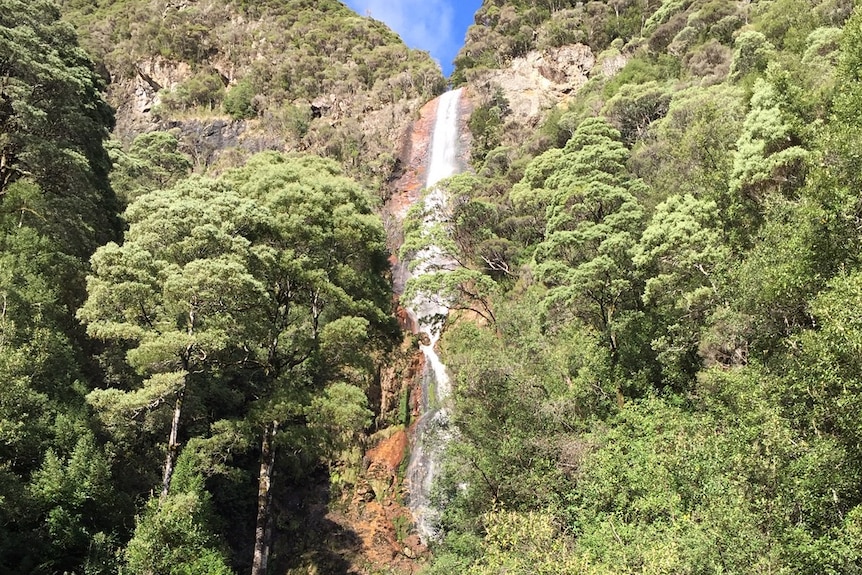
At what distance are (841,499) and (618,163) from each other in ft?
49.4

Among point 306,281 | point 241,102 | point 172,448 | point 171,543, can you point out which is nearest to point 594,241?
point 306,281

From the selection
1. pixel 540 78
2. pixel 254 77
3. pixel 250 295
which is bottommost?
pixel 250 295

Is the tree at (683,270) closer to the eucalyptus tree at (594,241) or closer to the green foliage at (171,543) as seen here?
the eucalyptus tree at (594,241)

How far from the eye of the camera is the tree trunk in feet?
51.2

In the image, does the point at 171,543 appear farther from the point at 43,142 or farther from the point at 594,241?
the point at 594,241

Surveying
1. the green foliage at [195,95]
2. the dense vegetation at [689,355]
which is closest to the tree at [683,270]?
the dense vegetation at [689,355]

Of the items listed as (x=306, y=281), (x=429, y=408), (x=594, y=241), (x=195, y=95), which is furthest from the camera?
(x=195, y=95)

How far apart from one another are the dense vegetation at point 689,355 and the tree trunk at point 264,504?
17.0ft

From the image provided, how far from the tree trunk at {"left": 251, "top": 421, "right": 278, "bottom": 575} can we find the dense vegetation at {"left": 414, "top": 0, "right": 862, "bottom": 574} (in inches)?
204

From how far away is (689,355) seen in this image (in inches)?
675

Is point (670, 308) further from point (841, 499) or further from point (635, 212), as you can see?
point (841, 499)

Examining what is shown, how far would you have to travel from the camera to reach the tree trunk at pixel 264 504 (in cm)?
1559

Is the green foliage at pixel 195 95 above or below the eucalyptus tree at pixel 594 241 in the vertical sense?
above

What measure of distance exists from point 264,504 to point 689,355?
13.6m
